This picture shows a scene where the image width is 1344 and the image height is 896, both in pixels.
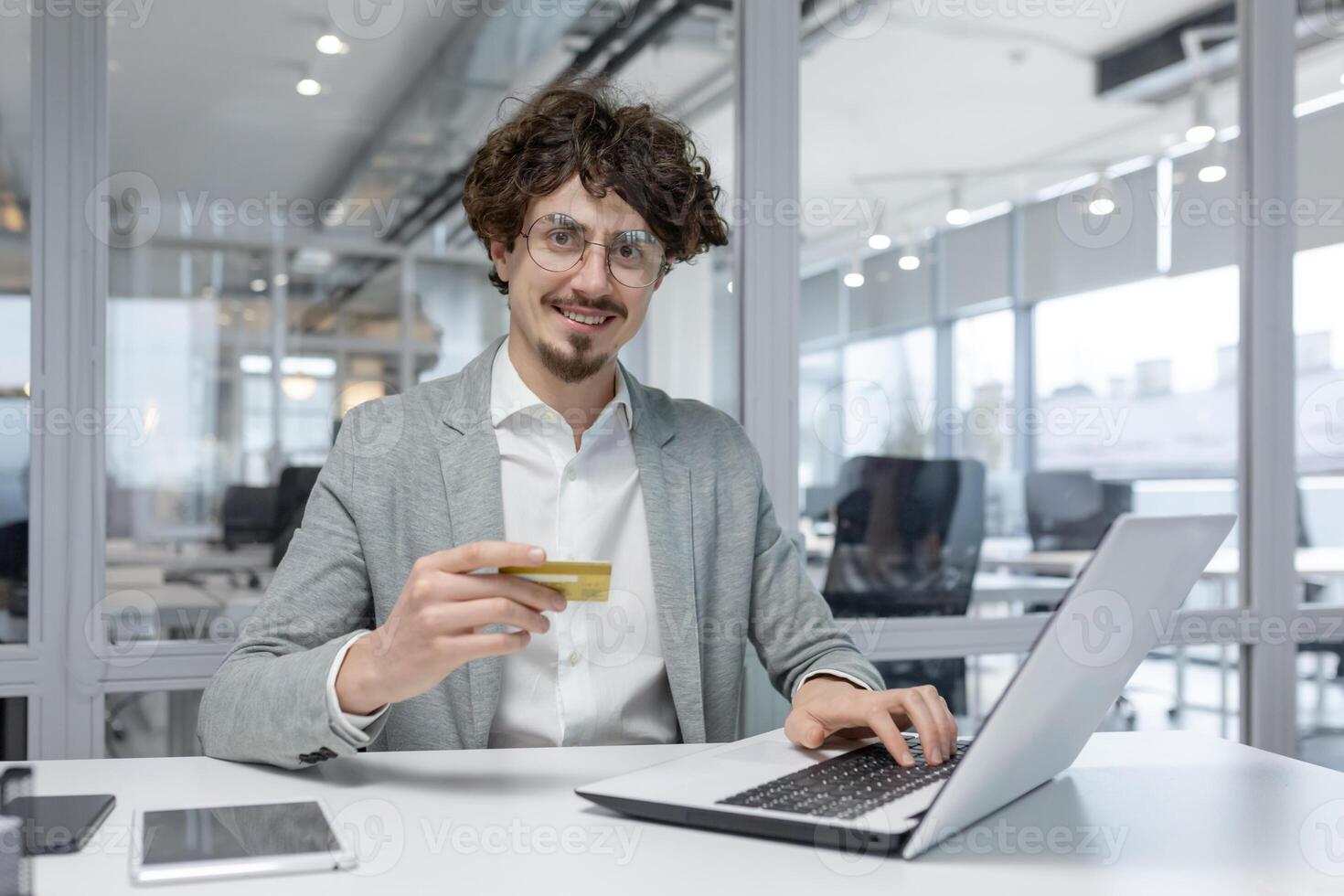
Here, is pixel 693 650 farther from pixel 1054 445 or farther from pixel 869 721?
pixel 1054 445

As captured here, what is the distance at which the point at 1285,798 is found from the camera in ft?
3.32

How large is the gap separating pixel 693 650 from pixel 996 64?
5.24ft

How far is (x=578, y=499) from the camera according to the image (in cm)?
154

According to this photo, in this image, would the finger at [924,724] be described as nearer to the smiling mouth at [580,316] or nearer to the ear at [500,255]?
the smiling mouth at [580,316]

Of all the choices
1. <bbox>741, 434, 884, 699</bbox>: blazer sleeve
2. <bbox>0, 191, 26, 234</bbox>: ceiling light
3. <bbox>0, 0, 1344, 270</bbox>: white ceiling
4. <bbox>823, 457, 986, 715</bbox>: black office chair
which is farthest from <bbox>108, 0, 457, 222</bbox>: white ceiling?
<bbox>823, 457, 986, 715</bbox>: black office chair

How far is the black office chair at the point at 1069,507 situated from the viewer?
246 cm

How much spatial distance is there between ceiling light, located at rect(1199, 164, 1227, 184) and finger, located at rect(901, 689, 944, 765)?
191 cm

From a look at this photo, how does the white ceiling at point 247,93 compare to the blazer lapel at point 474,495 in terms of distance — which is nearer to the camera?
the blazer lapel at point 474,495

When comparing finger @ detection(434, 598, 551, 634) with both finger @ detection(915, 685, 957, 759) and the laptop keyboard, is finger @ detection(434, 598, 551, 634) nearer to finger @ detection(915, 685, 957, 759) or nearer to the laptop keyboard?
the laptop keyboard

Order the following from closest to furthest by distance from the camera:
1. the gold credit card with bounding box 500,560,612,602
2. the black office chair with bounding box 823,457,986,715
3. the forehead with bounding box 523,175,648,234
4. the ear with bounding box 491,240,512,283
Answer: the gold credit card with bounding box 500,560,612,602
the forehead with bounding box 523,175,648,234
the ear with bounding box 491,240,512,283
the black office chair with bounding box 823,457,986,715

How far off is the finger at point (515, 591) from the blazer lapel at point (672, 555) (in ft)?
1.85

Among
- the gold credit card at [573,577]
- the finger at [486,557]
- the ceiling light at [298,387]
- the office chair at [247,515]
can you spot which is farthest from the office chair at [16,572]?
the gold credit card at [573,577]

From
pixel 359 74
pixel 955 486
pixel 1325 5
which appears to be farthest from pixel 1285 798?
pixel 1325 5

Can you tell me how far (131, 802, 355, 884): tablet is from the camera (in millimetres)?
757
